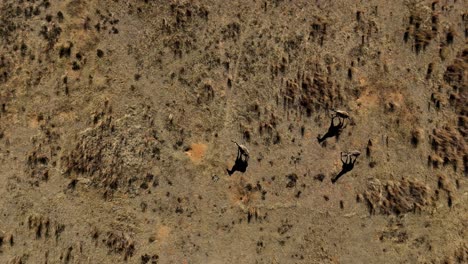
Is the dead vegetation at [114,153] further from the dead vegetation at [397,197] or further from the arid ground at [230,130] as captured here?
the dead vegetation at [397,197]

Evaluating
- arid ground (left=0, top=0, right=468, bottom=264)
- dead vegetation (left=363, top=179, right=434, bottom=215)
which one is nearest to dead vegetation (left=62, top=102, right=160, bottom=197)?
arid ground (left=0, top=0, right=468, bottom=264)

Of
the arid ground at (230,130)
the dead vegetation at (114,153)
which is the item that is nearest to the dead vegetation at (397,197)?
the arid ground at (230,130)

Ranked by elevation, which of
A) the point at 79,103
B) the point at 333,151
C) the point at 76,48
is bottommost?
the point at 333,151

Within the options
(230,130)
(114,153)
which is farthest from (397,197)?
(114,153)

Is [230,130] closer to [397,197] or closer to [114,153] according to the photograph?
[114,153]

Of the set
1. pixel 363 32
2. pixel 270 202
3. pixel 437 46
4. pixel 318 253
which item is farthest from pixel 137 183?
pixel 437 46

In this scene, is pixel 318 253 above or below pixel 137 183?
below

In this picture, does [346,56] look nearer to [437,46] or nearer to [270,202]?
[437,46]

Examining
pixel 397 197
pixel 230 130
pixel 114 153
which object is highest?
pixel 230 130
